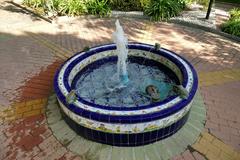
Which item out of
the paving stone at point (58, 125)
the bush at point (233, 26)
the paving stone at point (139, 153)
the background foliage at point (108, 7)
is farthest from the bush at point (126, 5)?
the paving stone at point (139, 153)

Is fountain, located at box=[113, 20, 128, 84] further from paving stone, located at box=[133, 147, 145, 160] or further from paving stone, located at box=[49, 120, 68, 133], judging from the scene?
paving stone, located at box=[133, 147, 145, 160]

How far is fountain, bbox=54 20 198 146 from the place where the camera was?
175 inches

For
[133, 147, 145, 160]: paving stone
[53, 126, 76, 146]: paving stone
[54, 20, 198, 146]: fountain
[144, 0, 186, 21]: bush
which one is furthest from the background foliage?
[133, 147, 145, 160]: paving stone

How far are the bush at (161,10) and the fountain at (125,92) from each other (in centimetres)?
321

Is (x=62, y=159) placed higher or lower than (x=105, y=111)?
lower

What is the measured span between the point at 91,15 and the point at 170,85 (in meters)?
4.95

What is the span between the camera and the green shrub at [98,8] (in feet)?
32.0

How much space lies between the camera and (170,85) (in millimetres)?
5969

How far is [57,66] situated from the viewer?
699cm

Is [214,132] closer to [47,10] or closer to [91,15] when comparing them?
[91,15]

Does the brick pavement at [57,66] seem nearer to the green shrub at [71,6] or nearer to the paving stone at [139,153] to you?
the green shrub at [71,6]

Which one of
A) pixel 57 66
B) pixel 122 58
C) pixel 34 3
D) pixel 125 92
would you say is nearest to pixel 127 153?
pixel 125 92

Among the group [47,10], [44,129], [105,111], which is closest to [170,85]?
[105,111]

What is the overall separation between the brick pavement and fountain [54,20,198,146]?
57 centimetres
